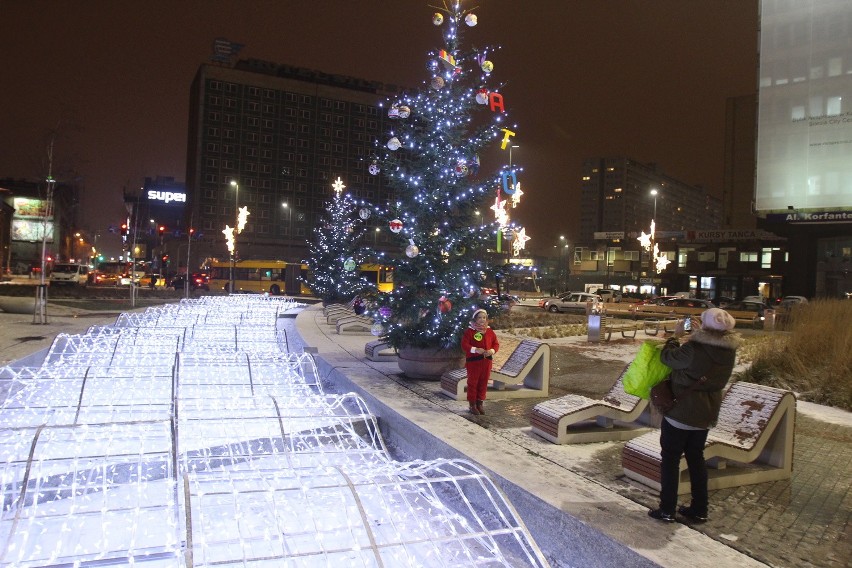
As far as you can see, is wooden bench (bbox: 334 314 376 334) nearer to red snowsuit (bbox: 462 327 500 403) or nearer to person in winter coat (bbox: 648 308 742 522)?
red snowsuit (bbox: 462 327 500 403)

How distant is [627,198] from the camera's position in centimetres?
16012

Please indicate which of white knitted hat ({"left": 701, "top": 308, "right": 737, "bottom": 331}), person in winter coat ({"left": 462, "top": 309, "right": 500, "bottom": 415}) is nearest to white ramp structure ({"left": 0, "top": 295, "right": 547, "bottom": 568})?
person in winter coat ({"left": 462, "top": 309, "right": 500, "bottom": 415})

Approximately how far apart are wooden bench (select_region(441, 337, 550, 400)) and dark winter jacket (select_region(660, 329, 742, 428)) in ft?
14.7

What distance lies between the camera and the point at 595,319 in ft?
55.9

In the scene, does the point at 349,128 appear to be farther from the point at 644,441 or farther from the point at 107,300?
the point at 644,441

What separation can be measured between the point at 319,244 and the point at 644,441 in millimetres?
30485

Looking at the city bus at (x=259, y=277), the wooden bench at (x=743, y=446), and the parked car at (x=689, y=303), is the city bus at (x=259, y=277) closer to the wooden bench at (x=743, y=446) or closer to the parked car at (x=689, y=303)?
the parked car at (x=689, y=303)

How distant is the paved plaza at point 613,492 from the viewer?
3.86 m

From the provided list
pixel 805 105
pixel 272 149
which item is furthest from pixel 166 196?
pixel 805 105

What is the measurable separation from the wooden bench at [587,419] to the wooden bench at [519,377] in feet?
6.43

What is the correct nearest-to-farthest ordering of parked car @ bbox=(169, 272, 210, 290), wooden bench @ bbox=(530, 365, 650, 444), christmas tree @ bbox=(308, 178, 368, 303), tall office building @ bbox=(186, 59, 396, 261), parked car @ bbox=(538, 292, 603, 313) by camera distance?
wooden bench @ bbox=(530, 365, 650, 444)
christmas tree @ bbox=(308, 178, 368, 303)
parked car @ bbox=(538, 292, 603, 313)
parked car @ bbox=(169, 272, 210, 290)
tall office building @ bbox=(186, 59, 396, 261)

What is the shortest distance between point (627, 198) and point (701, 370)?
16555cm

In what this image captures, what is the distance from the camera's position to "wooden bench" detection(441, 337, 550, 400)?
8672mm

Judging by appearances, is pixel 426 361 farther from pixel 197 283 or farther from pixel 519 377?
pixel 197 283
